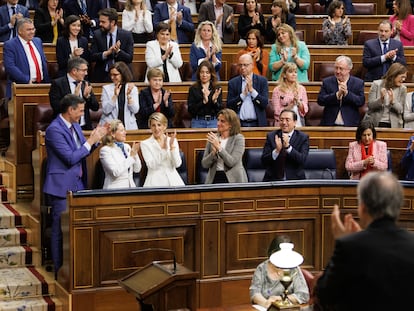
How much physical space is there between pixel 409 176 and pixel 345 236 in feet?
15.1

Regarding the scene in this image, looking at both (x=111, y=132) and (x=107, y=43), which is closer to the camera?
(x=111, y=132)

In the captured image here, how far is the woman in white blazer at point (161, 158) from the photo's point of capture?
23.8 ft

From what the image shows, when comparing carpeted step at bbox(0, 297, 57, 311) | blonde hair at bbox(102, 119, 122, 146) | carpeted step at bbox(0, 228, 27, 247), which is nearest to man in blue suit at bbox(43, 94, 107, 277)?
blonde hair at bbox(102, 119, 122, 146)

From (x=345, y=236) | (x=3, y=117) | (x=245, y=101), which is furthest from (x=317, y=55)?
(x=345, y=236)

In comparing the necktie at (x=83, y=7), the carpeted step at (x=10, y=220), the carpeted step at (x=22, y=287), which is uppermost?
the necktie at (x=83, y=7)

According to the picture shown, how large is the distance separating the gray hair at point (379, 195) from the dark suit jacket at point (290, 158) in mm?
4103

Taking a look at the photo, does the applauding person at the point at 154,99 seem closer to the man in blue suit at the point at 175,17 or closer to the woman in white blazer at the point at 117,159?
the woman in white blazer at the point at 117,159

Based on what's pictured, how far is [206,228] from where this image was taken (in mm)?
6672

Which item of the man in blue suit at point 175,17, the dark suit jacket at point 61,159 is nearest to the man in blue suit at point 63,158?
the dark suit jacket at point 61,159

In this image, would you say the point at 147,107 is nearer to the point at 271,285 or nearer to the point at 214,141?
the point at 214,141

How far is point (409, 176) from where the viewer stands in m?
7.75

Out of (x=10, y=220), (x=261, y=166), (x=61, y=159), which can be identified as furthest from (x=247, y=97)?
(x=10, y=220)

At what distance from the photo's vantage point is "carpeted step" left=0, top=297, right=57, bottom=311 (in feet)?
22.1

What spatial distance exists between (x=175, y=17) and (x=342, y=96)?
2.07 metres
